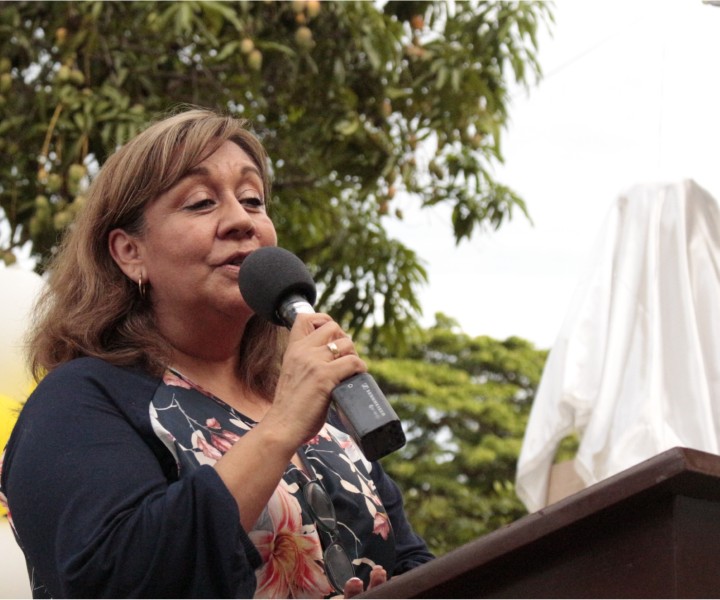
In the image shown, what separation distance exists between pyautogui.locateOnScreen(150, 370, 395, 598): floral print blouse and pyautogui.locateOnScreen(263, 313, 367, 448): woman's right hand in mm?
227

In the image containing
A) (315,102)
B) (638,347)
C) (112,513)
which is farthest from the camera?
(315,102)

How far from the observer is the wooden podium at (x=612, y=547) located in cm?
124

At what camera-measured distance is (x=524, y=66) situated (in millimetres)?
5461

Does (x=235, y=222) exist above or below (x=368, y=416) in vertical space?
above

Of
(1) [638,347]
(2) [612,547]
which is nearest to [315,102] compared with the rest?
(1) [638,347]

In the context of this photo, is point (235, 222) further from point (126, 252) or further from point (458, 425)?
point (458, 425)

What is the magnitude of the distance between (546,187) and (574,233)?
52cm

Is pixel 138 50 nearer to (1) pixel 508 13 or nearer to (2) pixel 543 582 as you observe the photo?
(1) pixel 508 13

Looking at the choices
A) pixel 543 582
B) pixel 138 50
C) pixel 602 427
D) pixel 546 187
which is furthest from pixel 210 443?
pixel 546 187

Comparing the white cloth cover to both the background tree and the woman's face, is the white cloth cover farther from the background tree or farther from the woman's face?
the woman's face

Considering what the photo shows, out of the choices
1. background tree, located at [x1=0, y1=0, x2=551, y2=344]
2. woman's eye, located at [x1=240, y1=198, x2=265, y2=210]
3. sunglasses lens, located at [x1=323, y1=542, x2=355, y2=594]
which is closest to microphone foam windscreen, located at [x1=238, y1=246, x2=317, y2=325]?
woman's eye, located at [x1=240, y1=198, x2=265, y2=210]

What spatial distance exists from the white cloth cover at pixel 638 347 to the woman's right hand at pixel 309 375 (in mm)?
2738

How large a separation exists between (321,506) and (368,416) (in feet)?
1.63

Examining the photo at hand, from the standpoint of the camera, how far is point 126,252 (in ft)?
7.11
